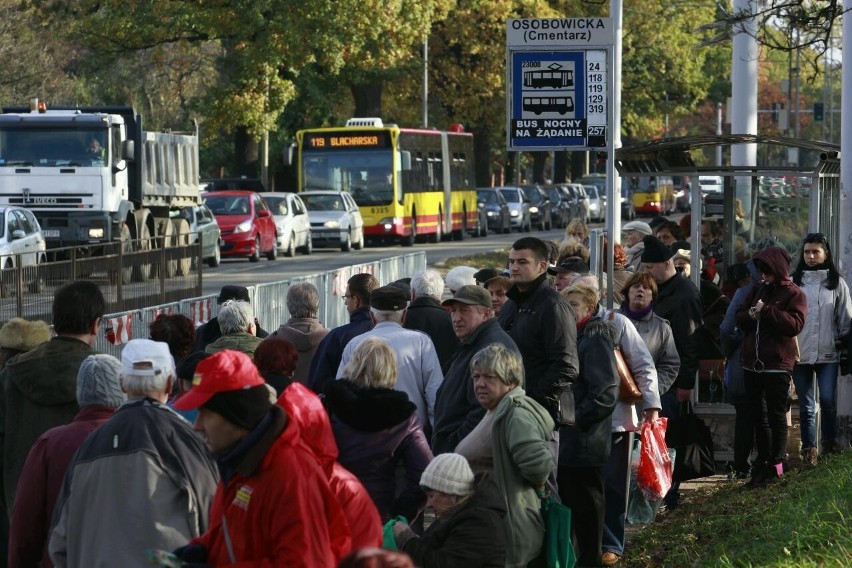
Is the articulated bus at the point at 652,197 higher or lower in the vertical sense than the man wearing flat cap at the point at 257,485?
lower

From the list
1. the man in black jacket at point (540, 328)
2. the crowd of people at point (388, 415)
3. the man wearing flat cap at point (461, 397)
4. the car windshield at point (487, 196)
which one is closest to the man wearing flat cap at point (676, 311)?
the crowd of people at point (388, 415)

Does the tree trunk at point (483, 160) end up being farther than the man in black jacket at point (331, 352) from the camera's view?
Yes

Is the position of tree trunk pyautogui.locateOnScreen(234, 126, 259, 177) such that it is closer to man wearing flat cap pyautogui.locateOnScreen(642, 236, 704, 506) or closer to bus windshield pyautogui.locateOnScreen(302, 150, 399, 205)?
bus windshield pyautogui.locateOnScreen(302, 150, 399, 205)

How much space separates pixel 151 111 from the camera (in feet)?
212

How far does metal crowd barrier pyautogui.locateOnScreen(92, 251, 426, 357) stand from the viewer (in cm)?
1273

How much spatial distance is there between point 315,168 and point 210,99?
4.10m

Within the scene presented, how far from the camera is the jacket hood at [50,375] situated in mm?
6742

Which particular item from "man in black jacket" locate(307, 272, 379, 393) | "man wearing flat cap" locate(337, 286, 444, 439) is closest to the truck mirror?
"man in black jacket" locate(307, 272, 379, 393)

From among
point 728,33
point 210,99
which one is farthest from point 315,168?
point 728,33

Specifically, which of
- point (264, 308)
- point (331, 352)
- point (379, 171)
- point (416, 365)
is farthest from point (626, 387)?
point (379, 171)

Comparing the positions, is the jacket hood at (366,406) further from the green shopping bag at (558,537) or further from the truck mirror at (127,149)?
the truck mirror at (127,149)

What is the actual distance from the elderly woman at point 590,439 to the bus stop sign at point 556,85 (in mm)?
2662

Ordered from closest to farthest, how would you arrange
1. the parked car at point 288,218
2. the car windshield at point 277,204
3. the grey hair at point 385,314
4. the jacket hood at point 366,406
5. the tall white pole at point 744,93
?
the jacket hood at point 366,406
the grey hair at point 385,314
the tall white pole at point 744,93
the parked car at point 288,218
the car windshield at point 277,204

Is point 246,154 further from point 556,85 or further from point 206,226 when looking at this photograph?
point 556,85
